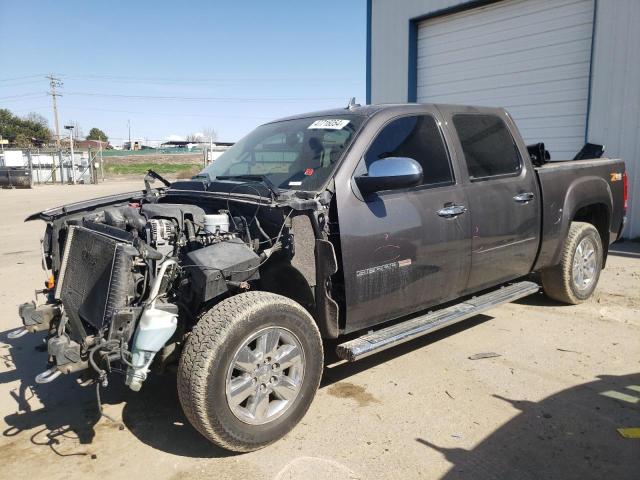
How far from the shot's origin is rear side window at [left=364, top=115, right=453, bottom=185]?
3.85 meters

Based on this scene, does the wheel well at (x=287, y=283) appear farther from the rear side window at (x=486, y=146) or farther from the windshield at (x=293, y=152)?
the rear side window at (x=486, y=146)

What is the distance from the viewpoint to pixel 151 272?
9.98 ft

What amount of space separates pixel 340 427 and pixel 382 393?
1.84ft

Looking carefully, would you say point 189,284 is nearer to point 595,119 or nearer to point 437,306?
point 437,306

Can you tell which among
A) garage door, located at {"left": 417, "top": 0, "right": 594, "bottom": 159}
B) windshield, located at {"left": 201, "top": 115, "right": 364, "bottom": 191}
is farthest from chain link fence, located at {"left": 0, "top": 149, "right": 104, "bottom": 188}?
windshield, located at {"left": 201, "top": 115, "right": 364, "bottom": 191}

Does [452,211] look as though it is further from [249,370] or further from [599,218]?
[599,218]

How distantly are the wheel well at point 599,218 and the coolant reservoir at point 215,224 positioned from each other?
4084 millimetres

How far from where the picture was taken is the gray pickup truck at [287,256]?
9.55ft

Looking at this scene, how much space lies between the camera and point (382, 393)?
3.77 meters

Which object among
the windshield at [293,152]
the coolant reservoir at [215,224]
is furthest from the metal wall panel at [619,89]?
the coolant reservoir at [215,224]

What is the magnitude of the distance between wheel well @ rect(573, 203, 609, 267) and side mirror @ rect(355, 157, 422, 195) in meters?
3.12

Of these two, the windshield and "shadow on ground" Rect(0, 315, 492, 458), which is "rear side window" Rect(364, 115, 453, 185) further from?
"shadow on ground" Rect(0, 315, 492, 458)

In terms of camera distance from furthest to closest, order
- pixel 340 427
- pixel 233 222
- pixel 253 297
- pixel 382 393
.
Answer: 1. pixel 382 393
2. pixel 233 222
3. pixel 340 427
4. pixel 253 297

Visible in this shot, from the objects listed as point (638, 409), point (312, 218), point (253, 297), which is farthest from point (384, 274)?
point (638, 409)
